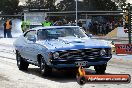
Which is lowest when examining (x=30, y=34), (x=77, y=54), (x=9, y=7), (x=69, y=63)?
(x=69, y=63)

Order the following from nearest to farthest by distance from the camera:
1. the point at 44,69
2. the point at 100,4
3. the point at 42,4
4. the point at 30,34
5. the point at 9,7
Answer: the point at 44,69, the point at 30,34, the point at 100,4, the point at 9,7, the point at 42,4

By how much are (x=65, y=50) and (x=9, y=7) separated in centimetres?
13422

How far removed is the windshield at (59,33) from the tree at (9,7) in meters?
128

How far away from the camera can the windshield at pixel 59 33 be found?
43.0ft

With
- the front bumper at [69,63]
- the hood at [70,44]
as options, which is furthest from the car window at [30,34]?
the front bumper at [69,63]

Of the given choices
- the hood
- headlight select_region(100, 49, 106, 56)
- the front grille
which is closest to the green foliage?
the hood

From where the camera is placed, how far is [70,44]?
1196 cm

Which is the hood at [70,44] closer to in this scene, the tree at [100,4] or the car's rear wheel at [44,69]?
the car's rear wheel at [44,69]

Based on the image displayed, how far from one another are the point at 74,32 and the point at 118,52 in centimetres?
767

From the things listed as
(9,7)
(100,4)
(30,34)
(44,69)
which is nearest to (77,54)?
(44,69)

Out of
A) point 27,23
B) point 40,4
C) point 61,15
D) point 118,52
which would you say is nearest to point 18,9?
point 40,4

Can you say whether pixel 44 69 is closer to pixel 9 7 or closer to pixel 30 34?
pixel 30 34

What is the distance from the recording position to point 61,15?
93.8 metres

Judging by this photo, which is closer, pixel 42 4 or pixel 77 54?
pixel 77 54
